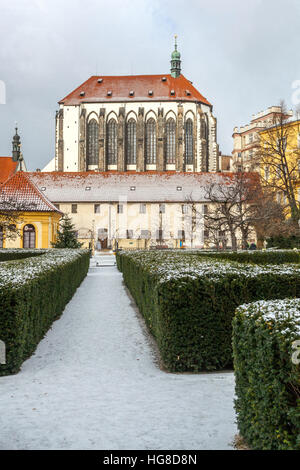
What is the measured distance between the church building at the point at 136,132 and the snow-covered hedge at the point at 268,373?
68274mm

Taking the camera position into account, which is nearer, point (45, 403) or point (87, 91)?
point (45, 403)

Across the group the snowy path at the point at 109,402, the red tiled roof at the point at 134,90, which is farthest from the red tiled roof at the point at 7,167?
the snowy path at the point at 109,402

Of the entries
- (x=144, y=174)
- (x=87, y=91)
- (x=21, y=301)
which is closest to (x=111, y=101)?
(x=87, y=91)

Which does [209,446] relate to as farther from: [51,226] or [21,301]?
[51,226]

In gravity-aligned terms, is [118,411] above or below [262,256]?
below

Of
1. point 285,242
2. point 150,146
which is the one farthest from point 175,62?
point 285,242

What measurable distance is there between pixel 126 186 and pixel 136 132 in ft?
54.7

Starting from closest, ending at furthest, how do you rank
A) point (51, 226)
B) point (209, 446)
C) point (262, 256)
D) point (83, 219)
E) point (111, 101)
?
point (209, 446), point (262, 256), point (51, 226), point (83, 219), point (111, 101)

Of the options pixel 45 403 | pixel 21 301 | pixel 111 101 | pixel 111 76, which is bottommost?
pixel 45 403

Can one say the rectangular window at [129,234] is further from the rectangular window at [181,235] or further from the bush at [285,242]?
the bush at [285,242]

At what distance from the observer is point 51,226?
3578cm

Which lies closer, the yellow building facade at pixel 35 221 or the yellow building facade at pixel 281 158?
the yellow building facade at pixel 281 158

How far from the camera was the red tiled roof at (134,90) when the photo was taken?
78875mm
